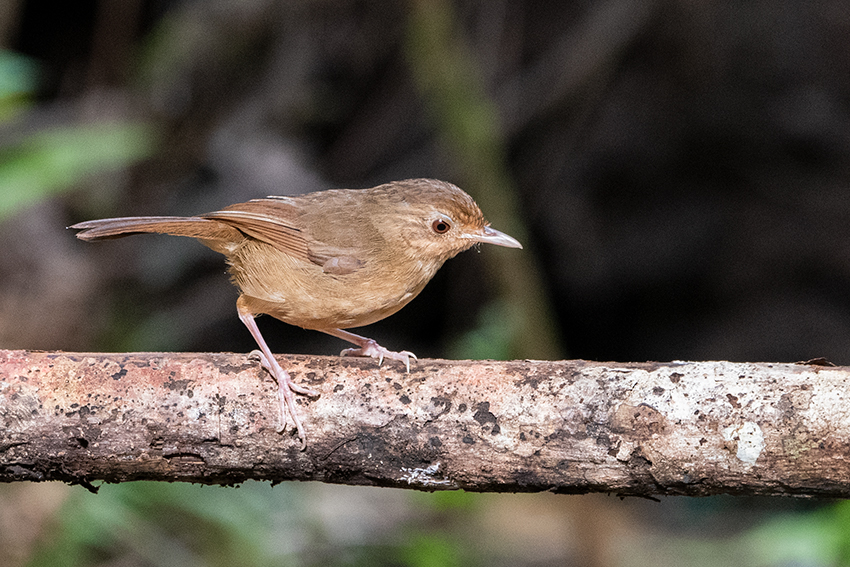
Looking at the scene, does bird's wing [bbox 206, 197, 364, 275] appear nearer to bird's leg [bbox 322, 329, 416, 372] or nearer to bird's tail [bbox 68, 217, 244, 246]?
bird's tail [bbox 68, 217, 244, 246]

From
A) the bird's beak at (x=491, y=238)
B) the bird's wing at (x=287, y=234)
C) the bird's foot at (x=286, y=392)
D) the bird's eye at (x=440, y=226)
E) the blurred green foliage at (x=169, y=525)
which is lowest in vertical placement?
the blurred green foliage at (x=169, y=525)

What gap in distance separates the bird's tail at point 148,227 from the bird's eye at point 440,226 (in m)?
0.88

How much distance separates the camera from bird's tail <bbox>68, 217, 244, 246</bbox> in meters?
3.11

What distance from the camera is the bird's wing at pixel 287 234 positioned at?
3.11 m

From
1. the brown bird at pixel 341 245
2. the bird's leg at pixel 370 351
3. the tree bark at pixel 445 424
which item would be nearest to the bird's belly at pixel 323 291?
the brown bird at pixel 341 245

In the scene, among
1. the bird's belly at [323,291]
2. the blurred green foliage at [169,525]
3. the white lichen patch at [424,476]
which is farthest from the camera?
the blurred green foliage at [169,525]

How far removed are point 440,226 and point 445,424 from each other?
36.8 inches

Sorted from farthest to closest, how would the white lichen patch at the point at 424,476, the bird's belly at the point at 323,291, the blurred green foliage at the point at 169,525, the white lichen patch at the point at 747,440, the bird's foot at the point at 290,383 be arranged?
1. the blurred green foliage at the point at 169,525
2. the bird's belly at the point at 323,291
3. the bird's foot at the point at 290,383
4. the white lichen patch at the point at 424,476
5. the white lichen patch at the point at 747,440

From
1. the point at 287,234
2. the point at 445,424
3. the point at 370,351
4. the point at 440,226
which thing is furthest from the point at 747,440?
the point at 287,234

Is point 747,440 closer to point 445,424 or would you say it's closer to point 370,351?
point 445,424

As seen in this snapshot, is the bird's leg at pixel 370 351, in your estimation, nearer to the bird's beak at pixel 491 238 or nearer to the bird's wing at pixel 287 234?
the bird's wing at pixel 287 234

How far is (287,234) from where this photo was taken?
127 inches

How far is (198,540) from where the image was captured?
5.38m

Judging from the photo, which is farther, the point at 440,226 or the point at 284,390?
the point at 440,226
